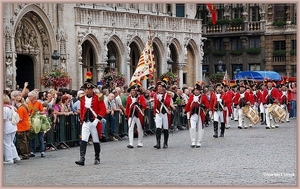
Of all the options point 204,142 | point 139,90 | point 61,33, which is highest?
point 61,33

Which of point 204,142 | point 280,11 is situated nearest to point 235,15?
point 280,11

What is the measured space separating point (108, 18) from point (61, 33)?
16.0ft

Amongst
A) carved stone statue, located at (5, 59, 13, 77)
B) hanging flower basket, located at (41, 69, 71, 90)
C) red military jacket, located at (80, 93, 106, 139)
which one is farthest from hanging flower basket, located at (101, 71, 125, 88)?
red military jacket, located at (80, 93, 106, 139)

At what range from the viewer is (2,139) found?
55.8ft

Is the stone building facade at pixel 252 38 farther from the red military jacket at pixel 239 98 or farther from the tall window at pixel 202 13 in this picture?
the red military jacket at pixel 239 98

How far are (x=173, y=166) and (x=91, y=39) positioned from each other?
75.9ft

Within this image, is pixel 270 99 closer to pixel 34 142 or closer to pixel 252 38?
pixel 34 142

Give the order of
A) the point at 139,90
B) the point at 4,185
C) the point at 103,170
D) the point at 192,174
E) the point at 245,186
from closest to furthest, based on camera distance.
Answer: the point at 245,186 < the point at 4,185 < the point at 192,174 < the point at 103,170 < the point at 139,90

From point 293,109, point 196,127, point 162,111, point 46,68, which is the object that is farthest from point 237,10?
point 162,111

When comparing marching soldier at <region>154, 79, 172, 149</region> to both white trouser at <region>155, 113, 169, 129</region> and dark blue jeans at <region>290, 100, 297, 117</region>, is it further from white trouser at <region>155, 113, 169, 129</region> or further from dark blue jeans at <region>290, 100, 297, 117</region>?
dark blue jeans at <region>290, 100, 297, 117</region>

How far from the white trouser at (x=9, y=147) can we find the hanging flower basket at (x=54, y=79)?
14.7m

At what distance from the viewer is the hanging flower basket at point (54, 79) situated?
32.4 metres

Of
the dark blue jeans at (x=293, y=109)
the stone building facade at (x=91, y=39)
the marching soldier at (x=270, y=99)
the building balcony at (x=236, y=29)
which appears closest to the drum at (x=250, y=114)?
the marching soldier at (x=270, y=99)

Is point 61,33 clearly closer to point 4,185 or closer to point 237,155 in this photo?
point 237,155
